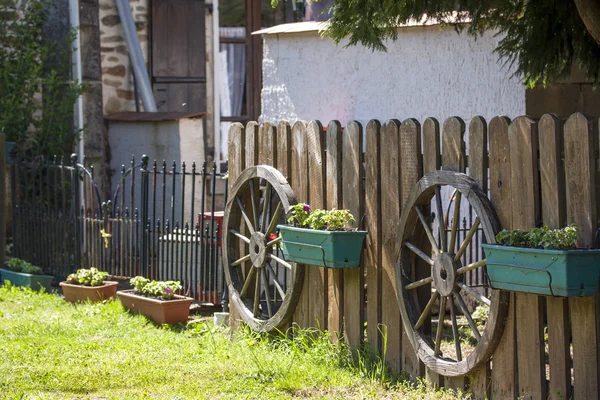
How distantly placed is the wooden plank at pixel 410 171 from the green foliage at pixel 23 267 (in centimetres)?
526

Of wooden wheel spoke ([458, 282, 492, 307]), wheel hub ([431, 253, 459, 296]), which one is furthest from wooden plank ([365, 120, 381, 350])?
wooden wheel spoke ([458, 282, 492, 307])

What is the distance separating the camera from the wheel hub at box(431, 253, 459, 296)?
4879mm

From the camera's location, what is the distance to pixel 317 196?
6055mm

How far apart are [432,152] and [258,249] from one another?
1770 millimetres

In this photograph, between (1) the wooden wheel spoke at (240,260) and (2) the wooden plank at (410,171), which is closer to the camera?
(2) the wooden plank at (410,171)

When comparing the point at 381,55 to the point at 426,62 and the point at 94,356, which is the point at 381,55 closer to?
the point at 426,62

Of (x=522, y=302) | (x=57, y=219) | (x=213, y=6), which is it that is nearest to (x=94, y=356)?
(x=522, y=302)

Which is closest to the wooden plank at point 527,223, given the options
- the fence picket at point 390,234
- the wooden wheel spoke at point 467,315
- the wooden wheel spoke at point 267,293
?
the wooden wheel spoke at point 467,315

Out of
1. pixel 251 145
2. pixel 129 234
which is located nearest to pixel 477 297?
pixel 251 145

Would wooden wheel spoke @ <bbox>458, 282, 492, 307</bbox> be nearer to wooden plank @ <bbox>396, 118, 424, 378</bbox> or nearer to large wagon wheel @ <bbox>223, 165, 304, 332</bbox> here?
wooden plank @ <bbox>396, 118, 424, 378</bbox>

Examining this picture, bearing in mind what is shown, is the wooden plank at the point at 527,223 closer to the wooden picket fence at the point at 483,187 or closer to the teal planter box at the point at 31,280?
the wooden picket fence at the point at 483,187

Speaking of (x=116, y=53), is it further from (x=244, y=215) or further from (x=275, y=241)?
(x=275, y=241)

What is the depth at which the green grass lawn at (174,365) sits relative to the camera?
207 inches

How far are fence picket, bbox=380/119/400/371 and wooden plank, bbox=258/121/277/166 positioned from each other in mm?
1150
